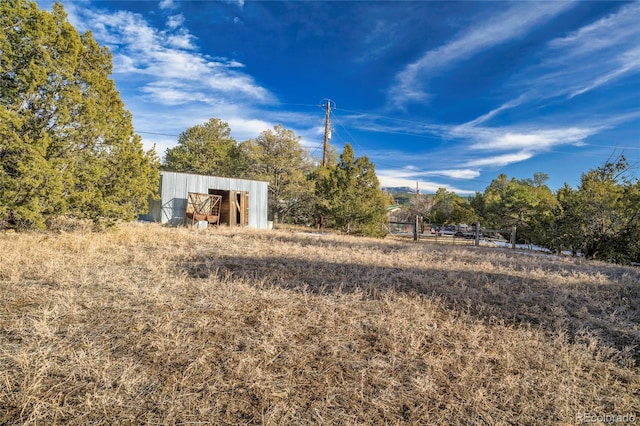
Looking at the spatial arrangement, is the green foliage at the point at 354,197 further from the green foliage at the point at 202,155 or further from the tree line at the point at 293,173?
the green foliage at the point at 202,155

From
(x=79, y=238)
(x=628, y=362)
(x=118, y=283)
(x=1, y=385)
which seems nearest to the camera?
(x=1, y=385)

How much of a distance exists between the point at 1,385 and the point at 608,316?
6.22 m

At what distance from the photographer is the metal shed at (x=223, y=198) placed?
52.4 ft

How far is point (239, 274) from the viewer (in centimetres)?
536

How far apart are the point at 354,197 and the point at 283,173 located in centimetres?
993

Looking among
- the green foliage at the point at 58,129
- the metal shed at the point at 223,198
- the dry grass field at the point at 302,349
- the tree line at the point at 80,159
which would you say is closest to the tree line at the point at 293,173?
the metal shed at the point at 223,198

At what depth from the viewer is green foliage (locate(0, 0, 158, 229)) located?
6766 mm

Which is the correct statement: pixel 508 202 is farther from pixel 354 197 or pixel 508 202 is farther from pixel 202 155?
pixel 202 155

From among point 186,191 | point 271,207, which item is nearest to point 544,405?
point 186,191

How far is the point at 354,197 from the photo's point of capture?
56.6 ft

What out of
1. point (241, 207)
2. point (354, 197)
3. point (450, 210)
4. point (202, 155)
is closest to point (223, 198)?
point (241, 207)

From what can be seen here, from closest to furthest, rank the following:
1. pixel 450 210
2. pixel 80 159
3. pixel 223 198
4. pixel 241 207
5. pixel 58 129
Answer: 1. pixel 58 129
2. pixel 80 159
3. pixel 241 207
4. pixel 223 198
5. pixel 450 210

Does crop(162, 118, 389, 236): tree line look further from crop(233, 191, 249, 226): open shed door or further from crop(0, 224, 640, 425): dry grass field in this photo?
crop(0, 224, 640, 425): dry grass field

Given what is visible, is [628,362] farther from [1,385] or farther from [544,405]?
[1,385]
